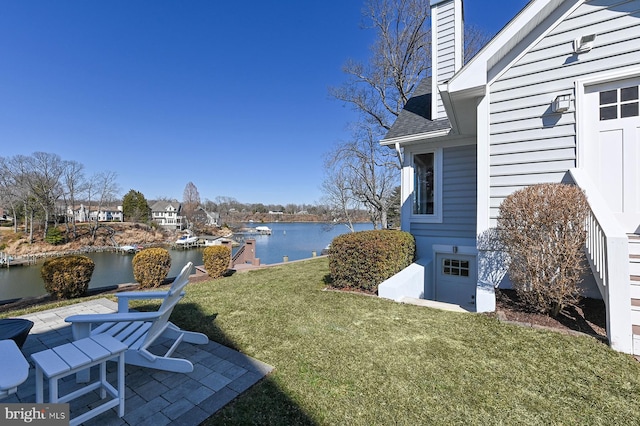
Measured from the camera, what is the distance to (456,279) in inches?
258

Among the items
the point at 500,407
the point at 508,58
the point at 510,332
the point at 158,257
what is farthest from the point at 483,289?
the point at 158,257

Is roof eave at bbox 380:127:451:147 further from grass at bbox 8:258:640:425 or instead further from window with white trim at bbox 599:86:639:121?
grass at bbox 8:258:640:425

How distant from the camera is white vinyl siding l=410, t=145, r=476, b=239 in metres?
6.41

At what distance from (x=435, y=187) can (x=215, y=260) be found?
621cm

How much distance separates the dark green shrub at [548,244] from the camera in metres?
3.41

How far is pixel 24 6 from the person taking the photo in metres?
8.04

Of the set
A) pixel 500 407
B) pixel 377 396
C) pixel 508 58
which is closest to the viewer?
pixel 500 407

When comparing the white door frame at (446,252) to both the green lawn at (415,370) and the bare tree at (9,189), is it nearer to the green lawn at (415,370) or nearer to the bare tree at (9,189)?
the green lawn at (415,370)

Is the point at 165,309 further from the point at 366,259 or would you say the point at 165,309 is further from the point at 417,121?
the point at 417,121

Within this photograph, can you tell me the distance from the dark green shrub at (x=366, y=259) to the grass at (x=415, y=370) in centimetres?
105

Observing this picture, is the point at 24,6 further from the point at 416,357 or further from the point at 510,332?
the point at 510,332

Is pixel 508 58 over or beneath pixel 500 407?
over

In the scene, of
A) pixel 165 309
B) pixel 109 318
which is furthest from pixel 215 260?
pixel 109 318

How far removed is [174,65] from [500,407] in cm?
1919
